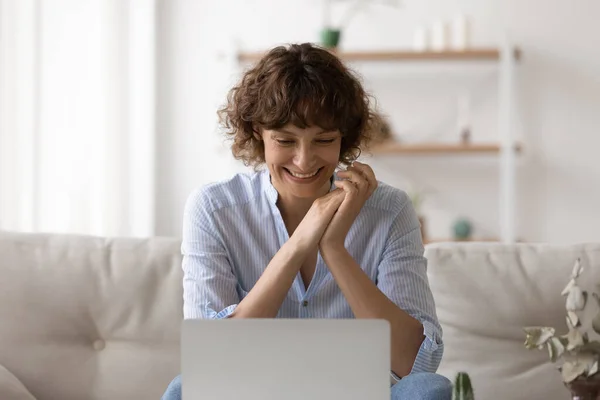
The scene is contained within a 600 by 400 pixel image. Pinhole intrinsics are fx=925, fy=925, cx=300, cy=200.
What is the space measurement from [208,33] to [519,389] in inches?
125

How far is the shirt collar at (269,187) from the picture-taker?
210cm

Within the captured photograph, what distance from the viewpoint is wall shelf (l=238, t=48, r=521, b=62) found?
4.54 m

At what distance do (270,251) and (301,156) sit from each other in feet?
0.81

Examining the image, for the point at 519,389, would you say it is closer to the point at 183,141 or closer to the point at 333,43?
the point at 333,43

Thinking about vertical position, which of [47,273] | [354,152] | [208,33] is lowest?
[47,273]

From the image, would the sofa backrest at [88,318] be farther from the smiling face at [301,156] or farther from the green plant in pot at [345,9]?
the green plant in pot at [345,9]

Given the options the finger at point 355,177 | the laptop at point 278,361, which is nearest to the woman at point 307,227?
the finger at point 355,177

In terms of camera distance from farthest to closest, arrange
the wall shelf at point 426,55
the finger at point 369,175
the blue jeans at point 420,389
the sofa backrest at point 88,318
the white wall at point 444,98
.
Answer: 1. the white wall at point 444,98
2. the wall shelf at point 426,55
3. the sofa backrest at point 88,318
4. the finger at point 369,175
5. the blue jeans at point 420,389

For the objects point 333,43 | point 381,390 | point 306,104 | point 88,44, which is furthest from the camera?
point 333,43

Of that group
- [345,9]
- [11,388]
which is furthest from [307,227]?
[345,9]

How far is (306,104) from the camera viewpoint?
197 centimetres

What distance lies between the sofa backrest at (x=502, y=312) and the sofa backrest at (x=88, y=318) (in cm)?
66

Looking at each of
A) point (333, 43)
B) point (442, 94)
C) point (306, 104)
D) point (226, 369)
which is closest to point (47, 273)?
point (306, 104)

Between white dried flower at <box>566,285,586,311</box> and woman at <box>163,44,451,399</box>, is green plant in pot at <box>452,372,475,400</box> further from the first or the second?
woman at <box>163,44,451,399</box>
